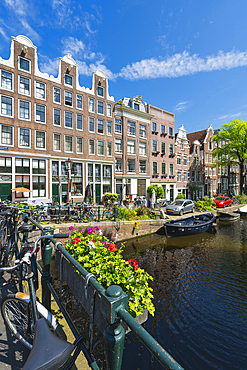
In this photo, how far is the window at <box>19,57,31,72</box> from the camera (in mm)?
17766

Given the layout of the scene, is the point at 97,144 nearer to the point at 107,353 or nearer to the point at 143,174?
the point at 143,174

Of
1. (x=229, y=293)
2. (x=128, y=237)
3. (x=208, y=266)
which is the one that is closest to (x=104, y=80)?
(x=128, y=237)

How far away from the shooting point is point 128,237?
14531 mm

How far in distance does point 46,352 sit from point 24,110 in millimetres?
20733

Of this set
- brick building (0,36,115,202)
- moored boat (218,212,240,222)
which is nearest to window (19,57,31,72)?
brick building (0,36,115,202)

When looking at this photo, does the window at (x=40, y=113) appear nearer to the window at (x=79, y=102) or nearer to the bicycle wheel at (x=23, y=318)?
the window at (x=79, y=102)

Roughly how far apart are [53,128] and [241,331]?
20.9 metres

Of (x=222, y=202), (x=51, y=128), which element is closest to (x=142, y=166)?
(x=222, y=202)

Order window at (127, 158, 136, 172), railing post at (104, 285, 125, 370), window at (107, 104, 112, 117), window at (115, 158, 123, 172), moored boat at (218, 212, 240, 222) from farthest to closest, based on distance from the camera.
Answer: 1. window at (127, 158, 136, 172)
2. window at (115, 158, 123, 172)
3. window at (107, 104, 112, 117)
4. moored boat at (218, 212, 240, 222)
5. railing post at (104, 285, 125, 370)

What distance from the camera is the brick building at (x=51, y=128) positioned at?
17312 millimetres

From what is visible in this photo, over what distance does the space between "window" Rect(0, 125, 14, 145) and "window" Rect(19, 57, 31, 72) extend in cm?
598

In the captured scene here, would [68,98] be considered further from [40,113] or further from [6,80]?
[6,80]

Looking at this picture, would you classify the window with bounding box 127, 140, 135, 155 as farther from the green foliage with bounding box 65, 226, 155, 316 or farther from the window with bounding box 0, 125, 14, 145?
the green foliage with bounding box 65, 226, 155, 316

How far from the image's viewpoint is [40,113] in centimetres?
1916
